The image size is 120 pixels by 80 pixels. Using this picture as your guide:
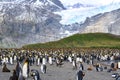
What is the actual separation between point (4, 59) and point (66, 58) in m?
18.1

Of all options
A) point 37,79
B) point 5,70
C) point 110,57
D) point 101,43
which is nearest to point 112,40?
point 101,43

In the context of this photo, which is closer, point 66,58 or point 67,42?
point 66,58

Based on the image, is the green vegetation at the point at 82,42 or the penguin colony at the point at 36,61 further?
the green vegetation at the point at 82,42

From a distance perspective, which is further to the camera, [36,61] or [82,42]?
[82,42]

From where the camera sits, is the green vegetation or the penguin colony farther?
the green vegetation

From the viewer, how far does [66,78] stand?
35156mm

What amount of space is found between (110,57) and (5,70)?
3950 cm

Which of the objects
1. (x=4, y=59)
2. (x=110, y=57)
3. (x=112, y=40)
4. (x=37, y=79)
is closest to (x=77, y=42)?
(x=112, y=40)

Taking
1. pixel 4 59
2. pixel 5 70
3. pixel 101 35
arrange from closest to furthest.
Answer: pixel 5 70 → pixel 4 59 → pixel 101 35

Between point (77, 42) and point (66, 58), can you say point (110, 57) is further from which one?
point (77, 42)

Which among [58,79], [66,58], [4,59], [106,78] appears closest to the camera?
[58,79]

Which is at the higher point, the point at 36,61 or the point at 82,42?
the point at 36,61

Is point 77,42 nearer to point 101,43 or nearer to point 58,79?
point 101,43

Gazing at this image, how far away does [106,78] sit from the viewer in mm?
36500
